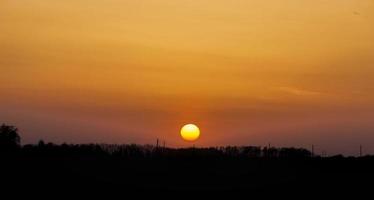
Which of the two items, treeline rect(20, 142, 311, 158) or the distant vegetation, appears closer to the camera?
the distant vegetation

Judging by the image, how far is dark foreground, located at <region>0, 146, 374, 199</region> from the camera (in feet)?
94.3

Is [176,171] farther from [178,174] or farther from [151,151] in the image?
[151,151]

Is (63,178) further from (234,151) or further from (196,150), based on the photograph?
(234,151)

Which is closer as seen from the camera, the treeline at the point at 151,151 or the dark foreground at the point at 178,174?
the dark foreground at the point at 178,174

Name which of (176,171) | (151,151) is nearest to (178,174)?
(176,171)

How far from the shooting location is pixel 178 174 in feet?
112

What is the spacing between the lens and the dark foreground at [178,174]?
28734 mm

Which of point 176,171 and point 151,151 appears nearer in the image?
point 176,171

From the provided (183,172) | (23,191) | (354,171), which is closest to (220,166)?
(183,172)

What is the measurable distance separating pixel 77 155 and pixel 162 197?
1172 centimetres

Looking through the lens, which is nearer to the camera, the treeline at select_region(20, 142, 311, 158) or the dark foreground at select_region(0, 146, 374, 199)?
the dark foreground at select_region(0, 146, 374, 199)

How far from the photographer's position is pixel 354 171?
3428cm

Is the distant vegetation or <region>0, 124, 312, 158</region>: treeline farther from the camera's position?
<region>0, 124, 312, 158</region>: treeline

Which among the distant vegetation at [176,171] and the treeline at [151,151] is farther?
the treeline at [151,151]
